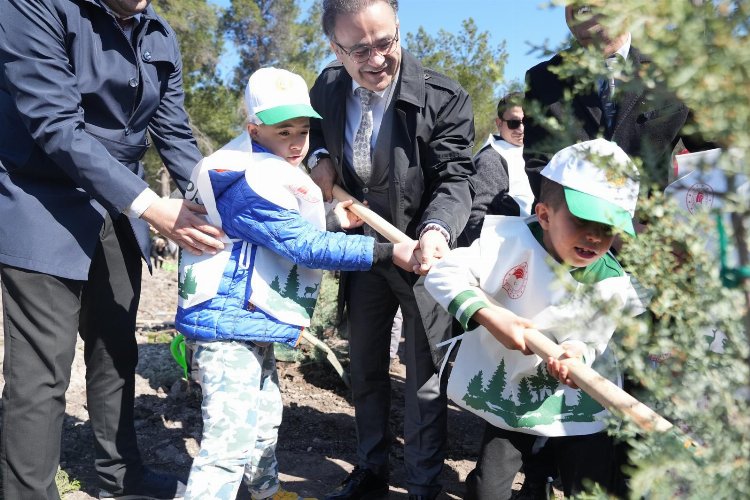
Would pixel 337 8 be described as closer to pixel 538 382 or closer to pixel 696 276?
pixel 538 382

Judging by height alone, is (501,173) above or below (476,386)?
above

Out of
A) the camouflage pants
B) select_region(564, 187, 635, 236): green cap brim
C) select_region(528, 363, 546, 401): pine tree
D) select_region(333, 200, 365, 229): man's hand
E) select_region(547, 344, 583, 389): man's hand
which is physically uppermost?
select_region(564, 187, 635, 236): green cap brim

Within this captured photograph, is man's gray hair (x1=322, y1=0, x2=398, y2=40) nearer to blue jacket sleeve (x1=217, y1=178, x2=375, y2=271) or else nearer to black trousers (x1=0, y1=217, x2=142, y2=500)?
blue jacket sleeve (x1=217, y1=178, x2=375, y2=271)

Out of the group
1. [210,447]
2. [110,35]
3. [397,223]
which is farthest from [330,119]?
[210,447]

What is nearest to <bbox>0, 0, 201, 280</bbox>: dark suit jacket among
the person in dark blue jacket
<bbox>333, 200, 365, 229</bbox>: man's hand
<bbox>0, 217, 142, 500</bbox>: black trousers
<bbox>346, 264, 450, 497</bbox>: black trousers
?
the person in dark blue jacket

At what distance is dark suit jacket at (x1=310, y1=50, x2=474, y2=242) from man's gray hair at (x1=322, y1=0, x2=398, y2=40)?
24 cm

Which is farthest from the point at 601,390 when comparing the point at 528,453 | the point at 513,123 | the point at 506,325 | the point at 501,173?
the point at 513,123

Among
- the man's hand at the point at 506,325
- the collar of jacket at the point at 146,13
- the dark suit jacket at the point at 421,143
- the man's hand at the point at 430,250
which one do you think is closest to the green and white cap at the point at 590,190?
the man's hand at the point at 506,325

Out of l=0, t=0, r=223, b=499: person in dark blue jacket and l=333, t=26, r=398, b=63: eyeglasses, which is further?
l=333, t=26, r=398, b=63: eyeglasses

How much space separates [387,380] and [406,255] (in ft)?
3.42

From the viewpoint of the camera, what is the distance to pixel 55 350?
2.75 m

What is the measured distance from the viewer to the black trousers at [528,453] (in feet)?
8.37

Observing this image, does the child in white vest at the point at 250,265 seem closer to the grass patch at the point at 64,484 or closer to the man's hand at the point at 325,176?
the man's hand at the point at 325,176

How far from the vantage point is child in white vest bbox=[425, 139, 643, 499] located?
2.37 m
